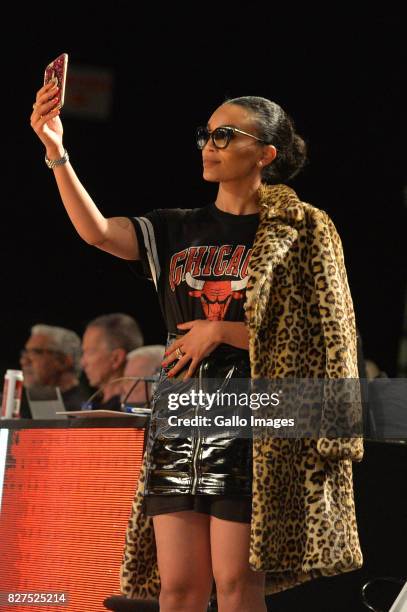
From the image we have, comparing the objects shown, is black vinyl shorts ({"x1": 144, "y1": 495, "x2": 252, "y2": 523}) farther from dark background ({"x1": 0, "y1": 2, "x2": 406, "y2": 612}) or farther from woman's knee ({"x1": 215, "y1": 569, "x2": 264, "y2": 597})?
dark background ({"x1": 0, "y1": 2, "x2": 406, "y2": 612})

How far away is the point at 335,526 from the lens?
2.15 meters

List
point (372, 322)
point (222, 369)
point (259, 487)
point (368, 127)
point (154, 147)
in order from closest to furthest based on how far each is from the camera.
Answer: point (259, 487) < point (222, 369) < point (368, 127) < point (154, 147) < point (372, 322)

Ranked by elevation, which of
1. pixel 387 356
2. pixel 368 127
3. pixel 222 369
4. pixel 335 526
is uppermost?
pixel 368 127

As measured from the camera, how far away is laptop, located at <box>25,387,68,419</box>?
4152 mm

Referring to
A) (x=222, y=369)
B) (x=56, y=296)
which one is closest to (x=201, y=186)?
(x=56, y=296)

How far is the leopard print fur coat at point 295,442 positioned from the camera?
6.95 ft

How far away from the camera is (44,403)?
13.9 ft

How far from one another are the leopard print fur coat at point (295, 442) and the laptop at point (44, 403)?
1898mm

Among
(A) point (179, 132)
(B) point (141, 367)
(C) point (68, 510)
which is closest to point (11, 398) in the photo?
(C) point (68, 510)

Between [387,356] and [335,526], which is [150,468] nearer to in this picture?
[335,526]

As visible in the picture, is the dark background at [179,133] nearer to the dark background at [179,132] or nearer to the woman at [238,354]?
the dark background at [179,132]

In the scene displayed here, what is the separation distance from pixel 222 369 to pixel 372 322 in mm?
7711

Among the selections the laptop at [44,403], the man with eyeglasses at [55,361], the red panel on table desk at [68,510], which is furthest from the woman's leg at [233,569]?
the man with eyeglasses at [55,361]

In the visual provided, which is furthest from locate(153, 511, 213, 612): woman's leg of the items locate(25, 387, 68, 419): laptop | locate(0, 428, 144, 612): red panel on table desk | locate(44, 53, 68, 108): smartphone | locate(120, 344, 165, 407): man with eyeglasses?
locate(120, 344, 165, 407): man with eyeglasses
